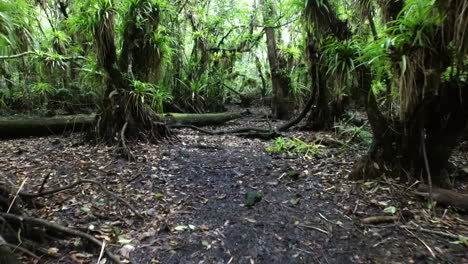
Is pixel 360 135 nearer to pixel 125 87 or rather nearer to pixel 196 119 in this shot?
pixel 125 87

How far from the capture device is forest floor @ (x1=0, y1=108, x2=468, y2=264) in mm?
2082

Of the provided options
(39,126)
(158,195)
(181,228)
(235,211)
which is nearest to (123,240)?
(181,228)

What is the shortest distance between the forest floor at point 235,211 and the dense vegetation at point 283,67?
0.37 m

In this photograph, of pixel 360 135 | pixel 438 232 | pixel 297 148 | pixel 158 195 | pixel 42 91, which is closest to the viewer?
pixel 438 232

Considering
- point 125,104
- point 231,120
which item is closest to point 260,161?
point 125,104

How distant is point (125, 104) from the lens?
4516mm

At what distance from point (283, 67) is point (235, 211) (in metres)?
5.78

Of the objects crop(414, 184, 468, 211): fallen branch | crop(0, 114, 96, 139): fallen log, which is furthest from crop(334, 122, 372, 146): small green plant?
crop(0, 114, 96, 139): fallen log

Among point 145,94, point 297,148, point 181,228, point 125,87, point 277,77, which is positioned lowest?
point 181,228

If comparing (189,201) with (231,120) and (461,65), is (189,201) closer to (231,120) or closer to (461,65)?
(461,65)

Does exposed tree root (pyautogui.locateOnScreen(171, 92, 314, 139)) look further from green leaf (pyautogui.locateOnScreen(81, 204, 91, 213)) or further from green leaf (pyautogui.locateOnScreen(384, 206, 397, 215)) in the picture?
green leaf (pyautogui.locateOnScreen(81, 204, 91, 213))

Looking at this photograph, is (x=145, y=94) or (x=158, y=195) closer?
(x=158, y=195)

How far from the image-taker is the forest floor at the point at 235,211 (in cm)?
208

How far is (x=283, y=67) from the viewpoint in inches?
306
